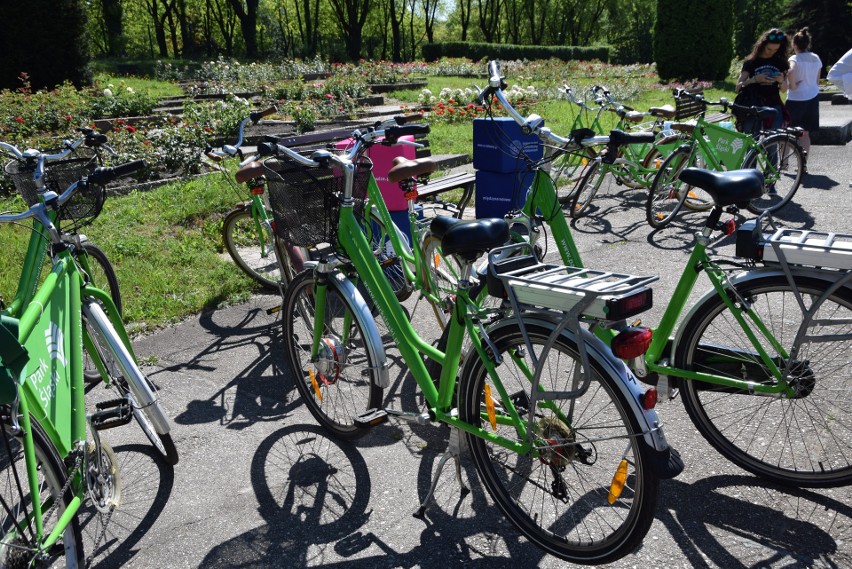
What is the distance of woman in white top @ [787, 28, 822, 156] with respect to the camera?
28.2ft

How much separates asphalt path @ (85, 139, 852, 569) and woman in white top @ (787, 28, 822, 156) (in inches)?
260

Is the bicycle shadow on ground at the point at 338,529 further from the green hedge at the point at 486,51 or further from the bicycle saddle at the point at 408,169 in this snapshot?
the green hedge at the point at 486,51

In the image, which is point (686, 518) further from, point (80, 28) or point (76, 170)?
point (80, 28)

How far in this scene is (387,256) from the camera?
4.68 metres

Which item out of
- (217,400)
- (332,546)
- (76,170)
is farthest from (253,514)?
(76,170)

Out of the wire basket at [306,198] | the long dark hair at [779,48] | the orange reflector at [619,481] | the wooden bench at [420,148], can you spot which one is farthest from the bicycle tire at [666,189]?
the orange reflector at [619,481]

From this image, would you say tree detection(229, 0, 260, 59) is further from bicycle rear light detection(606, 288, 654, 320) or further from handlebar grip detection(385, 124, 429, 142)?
bicycle rear light detection(606, 288, 654, 320)

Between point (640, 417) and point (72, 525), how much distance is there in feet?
6.11

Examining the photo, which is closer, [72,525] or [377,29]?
[72,525]

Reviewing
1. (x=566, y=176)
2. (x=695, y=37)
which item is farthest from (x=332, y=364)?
(x=695, y=37)

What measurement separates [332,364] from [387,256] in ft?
4.64

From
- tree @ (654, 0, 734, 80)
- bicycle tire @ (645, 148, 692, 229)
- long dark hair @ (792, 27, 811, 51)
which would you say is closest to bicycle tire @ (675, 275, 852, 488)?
bicycle tire @ (645, 148, 692, 229)

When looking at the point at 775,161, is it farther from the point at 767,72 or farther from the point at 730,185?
the point at 730,185

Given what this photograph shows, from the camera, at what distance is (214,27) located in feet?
175
